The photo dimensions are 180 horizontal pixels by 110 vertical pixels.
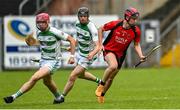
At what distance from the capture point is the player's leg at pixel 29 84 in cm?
1694

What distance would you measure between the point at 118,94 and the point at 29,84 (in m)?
4.84

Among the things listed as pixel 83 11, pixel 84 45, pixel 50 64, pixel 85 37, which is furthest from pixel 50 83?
pixel 84 45

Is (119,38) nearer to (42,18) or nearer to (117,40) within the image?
(117,40)

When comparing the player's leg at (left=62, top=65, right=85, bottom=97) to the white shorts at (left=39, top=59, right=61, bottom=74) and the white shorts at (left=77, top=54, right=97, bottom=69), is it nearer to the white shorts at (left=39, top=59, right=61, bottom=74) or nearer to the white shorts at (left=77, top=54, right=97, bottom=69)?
the white shorts at (left=77, top=54, right=97, bottom=69)

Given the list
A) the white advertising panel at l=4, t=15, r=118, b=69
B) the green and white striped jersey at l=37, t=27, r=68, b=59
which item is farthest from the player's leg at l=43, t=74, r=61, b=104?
the white advertising panel at l=4, t=15, r=118, b=69

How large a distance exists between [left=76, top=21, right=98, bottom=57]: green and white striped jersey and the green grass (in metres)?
1.23

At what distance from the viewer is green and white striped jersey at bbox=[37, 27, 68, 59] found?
17.6 metres

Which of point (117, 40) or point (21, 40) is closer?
point (117, 40)

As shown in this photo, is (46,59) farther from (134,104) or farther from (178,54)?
(178,54)

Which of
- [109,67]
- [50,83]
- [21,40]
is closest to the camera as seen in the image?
[50,83]

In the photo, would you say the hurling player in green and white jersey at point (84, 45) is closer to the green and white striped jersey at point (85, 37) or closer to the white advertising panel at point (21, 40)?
the green and white striped jersey at point (85, 37)

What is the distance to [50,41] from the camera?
57.7 feet

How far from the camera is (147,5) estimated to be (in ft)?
137

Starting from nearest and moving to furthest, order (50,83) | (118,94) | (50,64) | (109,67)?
(50,64)
(50,83)
(109,67)
(118,94)
